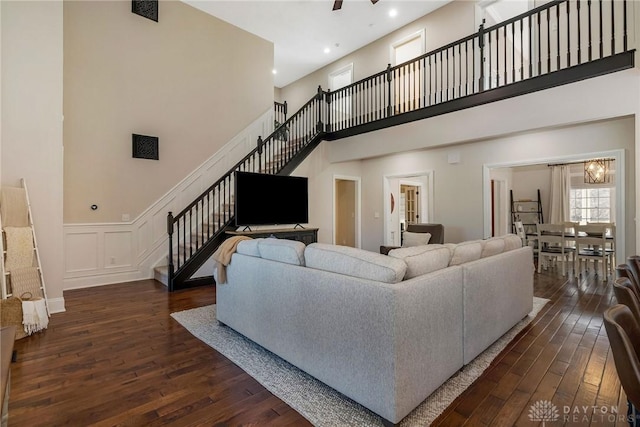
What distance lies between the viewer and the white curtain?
7.87m

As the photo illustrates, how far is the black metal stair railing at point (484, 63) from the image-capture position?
4.46 meters

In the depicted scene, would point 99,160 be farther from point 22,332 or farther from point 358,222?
point 358,222

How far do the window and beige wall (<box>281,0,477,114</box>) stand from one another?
533 centimetres

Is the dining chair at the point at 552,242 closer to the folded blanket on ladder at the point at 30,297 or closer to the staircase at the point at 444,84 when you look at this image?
the staircase at the point at 444,84

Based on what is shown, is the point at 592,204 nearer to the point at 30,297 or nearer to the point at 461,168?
the point at 461,168

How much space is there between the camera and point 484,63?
559 centimetres

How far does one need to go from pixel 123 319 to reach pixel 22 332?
0.81 metres

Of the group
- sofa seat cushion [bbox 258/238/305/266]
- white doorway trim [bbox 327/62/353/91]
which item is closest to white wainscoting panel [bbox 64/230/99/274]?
sofa seat cushion [bbox 258/238/305/266]

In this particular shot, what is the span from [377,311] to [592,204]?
9.16 m

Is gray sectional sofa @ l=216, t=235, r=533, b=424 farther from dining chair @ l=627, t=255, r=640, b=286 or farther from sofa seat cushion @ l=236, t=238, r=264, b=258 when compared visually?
dining chair @ l=627, t=255, r=640, b=286

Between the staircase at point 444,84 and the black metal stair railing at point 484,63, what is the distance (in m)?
0.02

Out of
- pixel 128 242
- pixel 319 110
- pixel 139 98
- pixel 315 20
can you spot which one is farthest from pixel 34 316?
pixel 315 20

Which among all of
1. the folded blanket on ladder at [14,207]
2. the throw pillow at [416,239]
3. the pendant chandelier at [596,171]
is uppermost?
the pendant chandelier at [596,171]

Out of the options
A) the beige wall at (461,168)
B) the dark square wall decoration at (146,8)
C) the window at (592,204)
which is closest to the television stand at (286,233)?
the beige wall at (461,168)
